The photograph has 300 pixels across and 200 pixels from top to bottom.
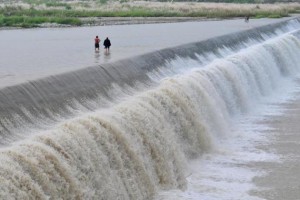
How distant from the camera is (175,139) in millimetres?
14984

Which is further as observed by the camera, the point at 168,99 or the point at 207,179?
the point at 168,99

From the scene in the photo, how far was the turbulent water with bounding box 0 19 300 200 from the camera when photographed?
981 cm

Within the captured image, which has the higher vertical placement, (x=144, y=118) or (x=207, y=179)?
(x=144, y=118)

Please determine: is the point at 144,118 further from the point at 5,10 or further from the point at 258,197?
the point at 5,10

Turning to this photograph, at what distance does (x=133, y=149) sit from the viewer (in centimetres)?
1232

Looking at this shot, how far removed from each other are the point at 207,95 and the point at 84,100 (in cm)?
544

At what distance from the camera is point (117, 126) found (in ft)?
39.8

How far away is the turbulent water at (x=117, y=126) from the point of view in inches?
386

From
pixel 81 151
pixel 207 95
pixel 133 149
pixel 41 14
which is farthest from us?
pixel 41 14

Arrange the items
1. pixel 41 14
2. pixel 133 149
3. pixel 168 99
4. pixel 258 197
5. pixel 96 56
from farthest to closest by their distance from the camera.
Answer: pixel 41 14
pixel 96 56
pixel 168 99
pixel 258 197
pixel 133 149

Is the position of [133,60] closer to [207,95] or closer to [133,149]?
[207,95]

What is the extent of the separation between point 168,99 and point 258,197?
11.7 feet

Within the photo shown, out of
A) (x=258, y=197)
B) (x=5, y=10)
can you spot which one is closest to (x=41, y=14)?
(x=5, y=10)

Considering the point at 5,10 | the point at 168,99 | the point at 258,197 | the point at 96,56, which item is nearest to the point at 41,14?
the point at 5,10
